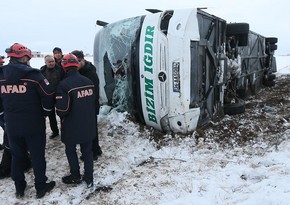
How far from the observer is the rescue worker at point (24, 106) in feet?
10.3

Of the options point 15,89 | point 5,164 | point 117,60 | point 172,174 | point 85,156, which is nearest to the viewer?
point 15,89

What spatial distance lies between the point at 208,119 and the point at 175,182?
2.26 m

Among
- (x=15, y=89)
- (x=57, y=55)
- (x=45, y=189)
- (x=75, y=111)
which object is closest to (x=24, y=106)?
(x=15, y=89)

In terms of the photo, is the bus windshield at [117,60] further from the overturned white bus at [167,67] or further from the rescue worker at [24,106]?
the rescue worker at [24,106]

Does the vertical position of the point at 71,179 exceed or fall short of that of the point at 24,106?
it falls short

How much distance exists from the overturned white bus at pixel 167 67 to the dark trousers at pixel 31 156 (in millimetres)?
2175

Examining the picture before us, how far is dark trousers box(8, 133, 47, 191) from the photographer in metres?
3.30

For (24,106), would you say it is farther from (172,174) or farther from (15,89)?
(172,174)

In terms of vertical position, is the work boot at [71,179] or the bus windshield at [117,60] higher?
the bus windshield at [117,60]

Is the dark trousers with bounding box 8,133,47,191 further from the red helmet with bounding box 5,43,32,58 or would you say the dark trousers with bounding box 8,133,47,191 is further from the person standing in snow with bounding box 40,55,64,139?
the person standing in snow with bounding box 40,55,64,139

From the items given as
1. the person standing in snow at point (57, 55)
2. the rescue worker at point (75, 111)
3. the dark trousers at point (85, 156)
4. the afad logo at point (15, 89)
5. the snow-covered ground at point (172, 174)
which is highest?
the person standing in snow at point (57, 55)

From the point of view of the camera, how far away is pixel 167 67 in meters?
4.71

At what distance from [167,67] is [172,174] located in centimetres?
183

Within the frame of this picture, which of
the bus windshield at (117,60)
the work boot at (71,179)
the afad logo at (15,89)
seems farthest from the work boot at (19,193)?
the bus windshield at (117,60)
